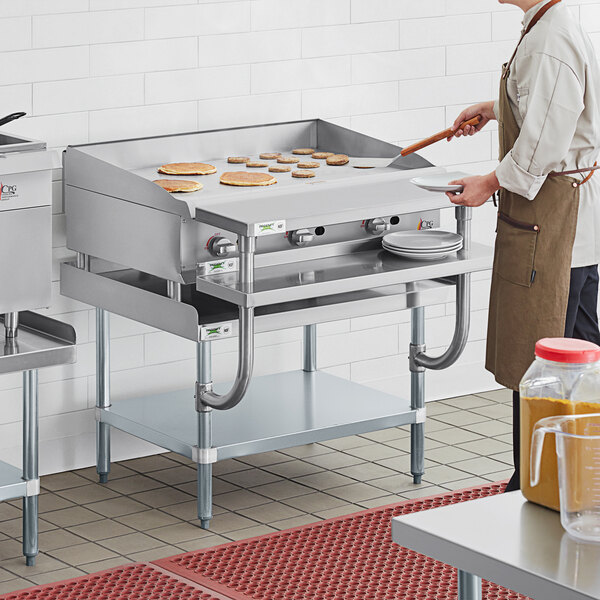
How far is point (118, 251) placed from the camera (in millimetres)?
4500

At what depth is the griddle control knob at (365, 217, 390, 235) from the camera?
4738 mm

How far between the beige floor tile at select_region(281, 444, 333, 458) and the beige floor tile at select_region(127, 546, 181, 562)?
1061 millimetres

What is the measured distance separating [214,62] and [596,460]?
347cm

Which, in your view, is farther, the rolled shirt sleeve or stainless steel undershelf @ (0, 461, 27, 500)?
stainless steel undershelf @ (0, 461, 27, 500)

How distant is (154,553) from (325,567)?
23.1 inches

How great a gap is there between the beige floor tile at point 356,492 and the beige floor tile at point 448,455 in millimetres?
432

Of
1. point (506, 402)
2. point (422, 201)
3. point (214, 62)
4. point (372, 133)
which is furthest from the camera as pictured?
point (506, 402)

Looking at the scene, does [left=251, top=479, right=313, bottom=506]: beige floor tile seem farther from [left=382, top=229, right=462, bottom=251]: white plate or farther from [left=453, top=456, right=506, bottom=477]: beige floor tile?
[left=382, top=229, right=462, bottom=251]: white plate

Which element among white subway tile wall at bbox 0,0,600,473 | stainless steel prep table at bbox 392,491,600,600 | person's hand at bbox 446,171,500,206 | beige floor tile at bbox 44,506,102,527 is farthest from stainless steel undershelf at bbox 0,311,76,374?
stainless steel prep table at bbox 392,491,600,600

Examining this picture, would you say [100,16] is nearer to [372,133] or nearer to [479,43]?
[372,133]

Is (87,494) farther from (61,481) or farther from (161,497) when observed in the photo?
(161,497)

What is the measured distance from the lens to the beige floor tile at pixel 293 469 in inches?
200

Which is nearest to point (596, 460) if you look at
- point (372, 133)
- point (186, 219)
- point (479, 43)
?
point (186, 219)

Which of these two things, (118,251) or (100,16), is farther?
(100,16)
